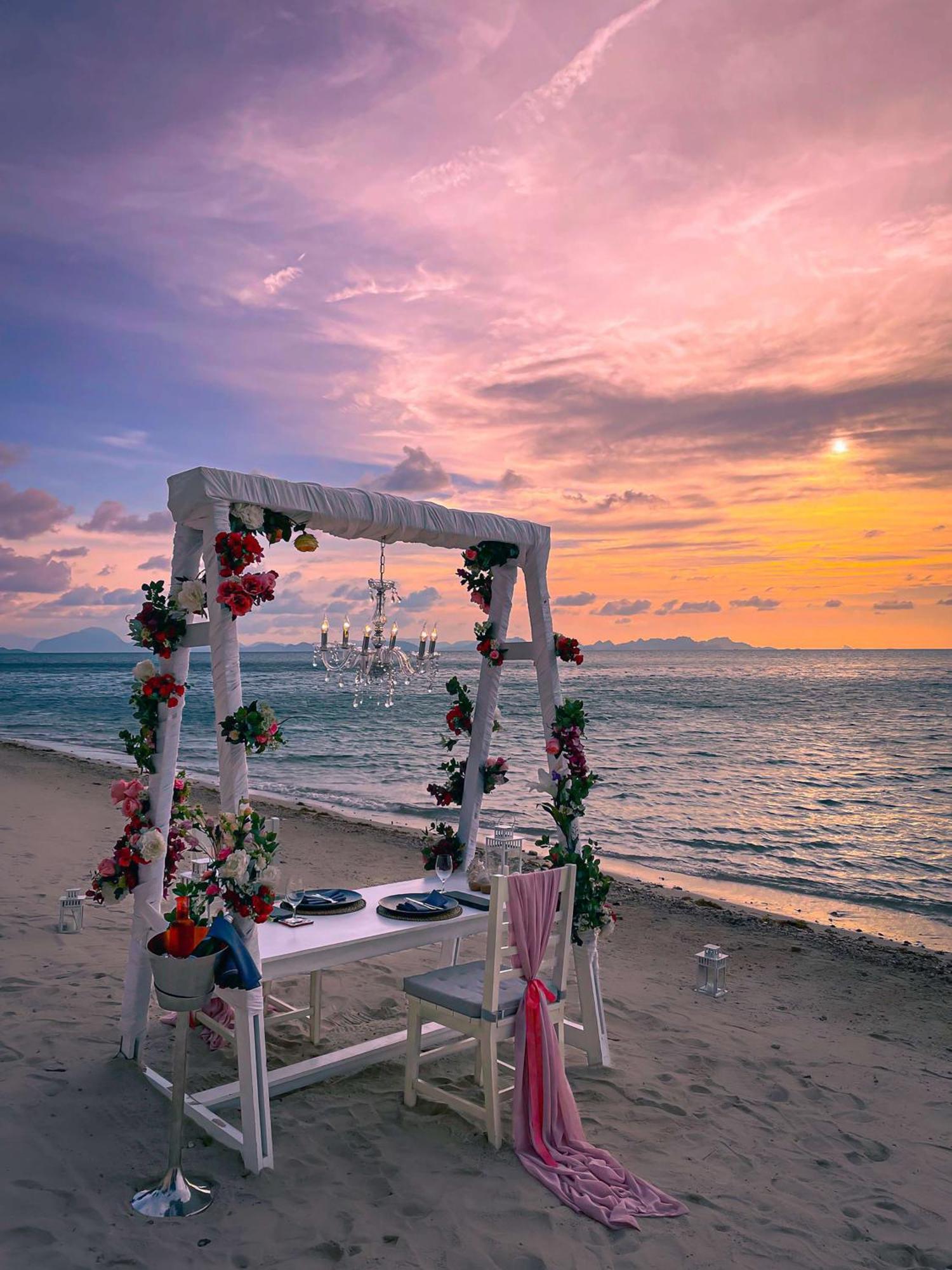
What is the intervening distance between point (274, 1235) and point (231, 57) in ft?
Answer: 25.1

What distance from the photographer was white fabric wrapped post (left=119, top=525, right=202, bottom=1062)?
4234 millimetres

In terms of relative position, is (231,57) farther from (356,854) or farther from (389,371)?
(356,854)

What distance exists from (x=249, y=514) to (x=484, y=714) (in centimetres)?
229

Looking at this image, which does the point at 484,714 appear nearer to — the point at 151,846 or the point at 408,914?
the point at 408,914

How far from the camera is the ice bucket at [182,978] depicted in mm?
3102

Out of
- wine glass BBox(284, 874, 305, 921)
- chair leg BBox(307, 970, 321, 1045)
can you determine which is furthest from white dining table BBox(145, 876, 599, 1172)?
wine glass BBox(284, 874, 305, 921)

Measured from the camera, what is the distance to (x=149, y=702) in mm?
4246

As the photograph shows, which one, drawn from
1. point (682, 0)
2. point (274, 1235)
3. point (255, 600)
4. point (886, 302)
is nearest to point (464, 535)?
point (255, 600)

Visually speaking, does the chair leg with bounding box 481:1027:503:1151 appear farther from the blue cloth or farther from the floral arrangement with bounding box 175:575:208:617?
the floral arrangement with bounding box 175:575:208:617

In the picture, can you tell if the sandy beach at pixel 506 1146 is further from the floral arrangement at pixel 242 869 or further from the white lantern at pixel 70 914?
the floral arrangement at pixel 242 869

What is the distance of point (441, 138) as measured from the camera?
22.5 ft

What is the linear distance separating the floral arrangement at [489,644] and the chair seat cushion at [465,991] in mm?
1907

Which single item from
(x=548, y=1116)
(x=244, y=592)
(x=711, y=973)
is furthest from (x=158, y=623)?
(x=711, y=973)

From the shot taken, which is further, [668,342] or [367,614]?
[668,342]
